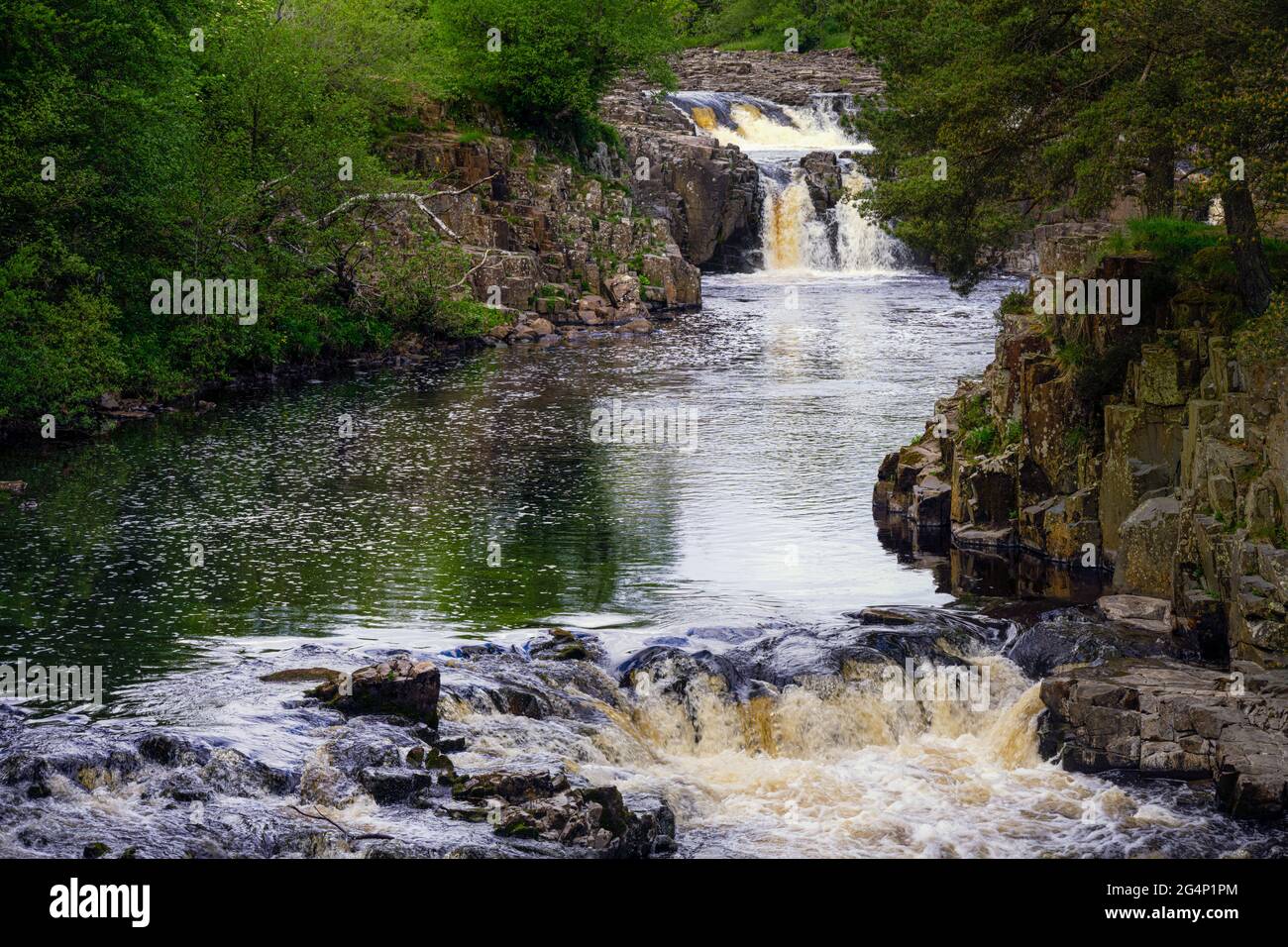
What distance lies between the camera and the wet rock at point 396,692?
957 inches

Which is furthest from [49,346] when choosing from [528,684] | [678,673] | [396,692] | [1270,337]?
[1270,337]

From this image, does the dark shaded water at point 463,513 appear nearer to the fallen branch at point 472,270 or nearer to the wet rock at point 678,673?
the wet rock at point 678,673

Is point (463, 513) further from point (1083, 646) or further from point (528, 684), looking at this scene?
point (1083, 646)

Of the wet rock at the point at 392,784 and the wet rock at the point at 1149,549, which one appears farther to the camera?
the wet rock at the point at 1149,549

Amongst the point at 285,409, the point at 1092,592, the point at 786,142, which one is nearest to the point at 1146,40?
the point at 1092,592

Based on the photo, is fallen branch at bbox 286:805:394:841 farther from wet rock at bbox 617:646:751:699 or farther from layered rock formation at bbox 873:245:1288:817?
layered rock formation at bbox 873:245:1288:817

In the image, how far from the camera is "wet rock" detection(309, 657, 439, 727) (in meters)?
24.3

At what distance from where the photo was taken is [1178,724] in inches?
945

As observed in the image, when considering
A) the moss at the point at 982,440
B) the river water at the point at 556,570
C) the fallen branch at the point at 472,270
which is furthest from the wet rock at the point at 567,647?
the fallen branch at the point at 472,270

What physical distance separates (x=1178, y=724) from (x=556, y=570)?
14369mm

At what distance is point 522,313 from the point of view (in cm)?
7256

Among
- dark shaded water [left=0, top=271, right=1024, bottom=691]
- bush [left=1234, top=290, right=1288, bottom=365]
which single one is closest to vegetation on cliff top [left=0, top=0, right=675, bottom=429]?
dark shaded water [left=0, top=271, right=1024, bottom=691]

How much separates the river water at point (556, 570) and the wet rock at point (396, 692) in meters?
0.69

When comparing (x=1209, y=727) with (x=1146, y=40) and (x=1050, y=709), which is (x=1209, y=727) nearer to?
(x=1050, y=709)
